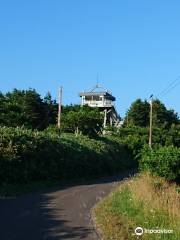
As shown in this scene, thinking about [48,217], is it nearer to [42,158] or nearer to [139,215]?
[139,215]

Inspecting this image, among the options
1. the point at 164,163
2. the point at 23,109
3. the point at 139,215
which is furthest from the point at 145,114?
the point at 139,215

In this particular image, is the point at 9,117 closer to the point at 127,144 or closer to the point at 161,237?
the point at 127,144

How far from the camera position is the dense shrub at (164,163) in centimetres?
2730

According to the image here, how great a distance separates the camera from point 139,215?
552 inches

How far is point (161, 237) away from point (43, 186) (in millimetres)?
15190

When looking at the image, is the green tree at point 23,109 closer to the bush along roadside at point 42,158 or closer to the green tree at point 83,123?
the green tree at point 83,123

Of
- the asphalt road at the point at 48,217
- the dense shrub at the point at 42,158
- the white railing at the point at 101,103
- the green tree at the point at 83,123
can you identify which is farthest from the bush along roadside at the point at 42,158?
the white railing at the point at 101,103

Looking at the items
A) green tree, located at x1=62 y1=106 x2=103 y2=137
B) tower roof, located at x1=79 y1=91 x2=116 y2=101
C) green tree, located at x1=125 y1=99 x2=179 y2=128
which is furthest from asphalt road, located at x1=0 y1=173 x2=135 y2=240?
tower roof, located at x1=79 y1=91 x2=116 y2=101

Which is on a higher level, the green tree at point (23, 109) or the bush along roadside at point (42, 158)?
the green tree at point (23, 109)

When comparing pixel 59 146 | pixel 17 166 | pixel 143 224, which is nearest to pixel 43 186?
pixel 17 166

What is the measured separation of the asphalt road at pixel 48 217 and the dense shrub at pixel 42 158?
12.3 feet

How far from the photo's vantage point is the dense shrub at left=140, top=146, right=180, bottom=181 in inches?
1075

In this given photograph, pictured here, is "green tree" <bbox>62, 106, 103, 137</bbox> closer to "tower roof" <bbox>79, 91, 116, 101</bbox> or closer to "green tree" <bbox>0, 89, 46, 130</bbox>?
"green tree" <bbox>0, 89, 46, 130</bbox>

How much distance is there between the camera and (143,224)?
12.8 meters
